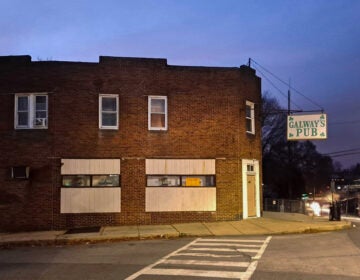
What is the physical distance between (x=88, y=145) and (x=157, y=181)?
11.1 feet

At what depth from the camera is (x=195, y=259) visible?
1224cm

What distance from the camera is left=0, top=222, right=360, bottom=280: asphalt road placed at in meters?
10.3

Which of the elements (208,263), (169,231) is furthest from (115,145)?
(208,263)

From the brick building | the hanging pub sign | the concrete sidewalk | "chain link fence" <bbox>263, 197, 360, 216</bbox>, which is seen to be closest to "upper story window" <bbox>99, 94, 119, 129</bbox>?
the brick building

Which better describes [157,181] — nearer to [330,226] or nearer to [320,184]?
[330,226]

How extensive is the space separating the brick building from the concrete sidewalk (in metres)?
1.15

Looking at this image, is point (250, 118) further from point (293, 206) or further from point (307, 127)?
point (293, 206)

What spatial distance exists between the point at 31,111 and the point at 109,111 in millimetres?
3363

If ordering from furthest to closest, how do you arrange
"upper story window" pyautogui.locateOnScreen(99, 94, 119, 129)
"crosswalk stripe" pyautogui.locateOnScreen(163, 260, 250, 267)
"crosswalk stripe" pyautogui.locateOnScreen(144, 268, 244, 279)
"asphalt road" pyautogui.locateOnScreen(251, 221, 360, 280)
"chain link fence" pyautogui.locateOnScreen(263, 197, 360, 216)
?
"chain link fence" pyautogui.locateOnScreen(263, 197, 360, 216), "upper story window" pyautogui.locateOnScreen(99, 94, 119, 129), "crosswalk stripe" pyautogui.locateOnScreen(163, 260, 250, 267), "asphalt road" pyautogui.locateOnScreen(251, 221, 360, 280), "crosswalk stripe" pyautogui.locateOnScreen(144, 268, 244, 279)

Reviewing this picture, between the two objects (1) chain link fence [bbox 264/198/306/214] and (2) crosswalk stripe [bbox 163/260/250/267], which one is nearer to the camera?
(2) crosswalk stripe [bbox 163/260/250/267]

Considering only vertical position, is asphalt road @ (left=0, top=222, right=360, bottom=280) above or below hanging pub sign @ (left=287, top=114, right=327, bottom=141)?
below

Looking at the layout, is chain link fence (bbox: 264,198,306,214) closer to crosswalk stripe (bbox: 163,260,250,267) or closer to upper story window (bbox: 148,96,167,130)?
upper story window (bbox: 148,96,167,130)

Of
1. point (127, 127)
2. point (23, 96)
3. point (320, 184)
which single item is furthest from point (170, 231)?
point (320, 184)

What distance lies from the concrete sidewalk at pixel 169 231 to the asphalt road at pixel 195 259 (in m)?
0.97
